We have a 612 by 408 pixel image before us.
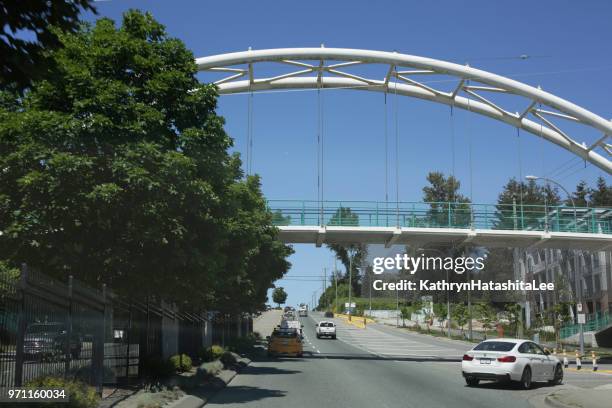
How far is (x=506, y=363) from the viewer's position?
20.3 metres

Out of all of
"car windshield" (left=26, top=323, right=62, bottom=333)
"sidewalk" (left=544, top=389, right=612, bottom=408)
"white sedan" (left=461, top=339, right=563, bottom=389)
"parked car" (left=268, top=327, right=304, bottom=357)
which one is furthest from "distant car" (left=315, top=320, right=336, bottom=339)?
"car windshield" (left=26, top=323, right=62, bottom=333)

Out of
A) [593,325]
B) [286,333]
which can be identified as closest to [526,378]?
[286,333]

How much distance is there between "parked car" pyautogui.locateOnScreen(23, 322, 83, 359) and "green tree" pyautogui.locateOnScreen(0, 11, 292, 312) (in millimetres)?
3043

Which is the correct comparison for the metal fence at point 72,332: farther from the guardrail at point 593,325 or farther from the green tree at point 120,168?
the guardrail at point 593,325

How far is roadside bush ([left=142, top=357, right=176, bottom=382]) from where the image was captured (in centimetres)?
1877

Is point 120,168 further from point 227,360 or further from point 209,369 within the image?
point 227,360

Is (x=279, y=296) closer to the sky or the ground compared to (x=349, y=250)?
closer to the ground

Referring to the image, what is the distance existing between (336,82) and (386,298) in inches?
3665

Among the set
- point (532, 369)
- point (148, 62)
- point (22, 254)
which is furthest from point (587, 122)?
point (22, 254)

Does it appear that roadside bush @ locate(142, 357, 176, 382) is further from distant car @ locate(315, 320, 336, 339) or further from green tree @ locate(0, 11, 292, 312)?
distant car @ locate(315, 320, 336, 339)

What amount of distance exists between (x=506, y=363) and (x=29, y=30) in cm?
1744

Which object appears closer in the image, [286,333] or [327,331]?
[286,333]

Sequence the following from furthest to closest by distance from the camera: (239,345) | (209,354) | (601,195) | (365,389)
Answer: (601,195)
(239,345)
(209,354)
(365,389)

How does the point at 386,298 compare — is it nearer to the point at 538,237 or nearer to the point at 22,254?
the point at 538,237
